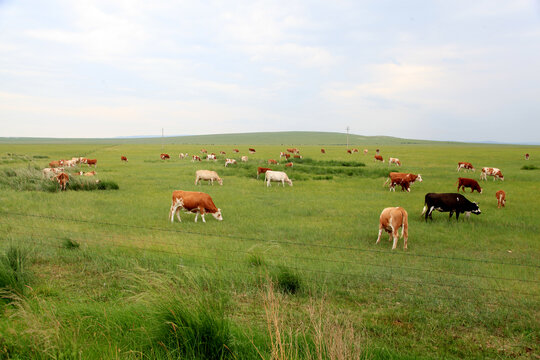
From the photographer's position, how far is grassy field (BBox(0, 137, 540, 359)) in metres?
3.92

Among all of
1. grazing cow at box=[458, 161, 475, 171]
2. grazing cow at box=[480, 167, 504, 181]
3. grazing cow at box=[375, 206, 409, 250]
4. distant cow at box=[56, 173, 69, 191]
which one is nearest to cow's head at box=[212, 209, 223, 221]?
grazing cow at box=[375, 206, 409, 250]

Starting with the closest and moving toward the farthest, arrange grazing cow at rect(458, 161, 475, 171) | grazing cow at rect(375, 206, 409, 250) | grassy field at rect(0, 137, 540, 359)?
1. grassy field at rect(0, 137, 540, 359)
2. grazing cow at rect(375, 206, 409, 250)
3. grazing cow at rect(458, 161, 475, 171)

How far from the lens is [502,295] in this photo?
688 centimetres

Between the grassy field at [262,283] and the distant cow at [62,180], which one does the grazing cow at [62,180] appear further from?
the grassy field at [262,283]

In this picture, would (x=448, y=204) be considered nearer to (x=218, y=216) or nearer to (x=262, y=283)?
(x=218, y=216)

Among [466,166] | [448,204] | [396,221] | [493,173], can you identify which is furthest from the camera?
[466,166]

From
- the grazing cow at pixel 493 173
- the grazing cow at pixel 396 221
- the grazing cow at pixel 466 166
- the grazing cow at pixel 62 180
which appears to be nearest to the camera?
the grazing cow at pixel 396 221

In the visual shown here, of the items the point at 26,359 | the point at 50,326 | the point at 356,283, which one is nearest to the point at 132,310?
the point at 50,326

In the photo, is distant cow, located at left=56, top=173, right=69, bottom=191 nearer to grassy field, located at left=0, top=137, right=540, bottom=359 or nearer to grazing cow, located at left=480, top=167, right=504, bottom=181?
grassy field, located at left=0, top=137, right=540, bottom=359

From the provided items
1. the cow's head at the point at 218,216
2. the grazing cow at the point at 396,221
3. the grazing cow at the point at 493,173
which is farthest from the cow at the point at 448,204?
the grazing cow at the point at 493,173

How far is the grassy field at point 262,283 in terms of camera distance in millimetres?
3922

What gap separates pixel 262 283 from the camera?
6.34 m

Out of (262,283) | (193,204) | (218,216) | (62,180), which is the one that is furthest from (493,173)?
(62,180)

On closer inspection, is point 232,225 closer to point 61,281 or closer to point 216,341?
point 61,281
